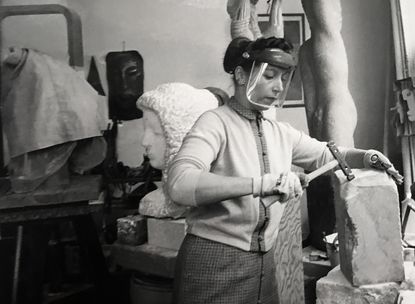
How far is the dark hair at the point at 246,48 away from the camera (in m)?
1.81

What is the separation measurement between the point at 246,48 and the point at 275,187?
66 centimetres

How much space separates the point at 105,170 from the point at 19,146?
105cm

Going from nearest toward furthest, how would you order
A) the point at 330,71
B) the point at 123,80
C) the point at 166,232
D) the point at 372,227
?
the point at 372,227
the point at 166,232
the point at 330,71
the point at 123,80

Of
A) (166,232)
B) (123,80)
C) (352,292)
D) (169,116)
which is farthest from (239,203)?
(123,80)

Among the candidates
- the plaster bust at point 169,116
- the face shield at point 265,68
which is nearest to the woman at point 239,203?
the face shield at point 265,68

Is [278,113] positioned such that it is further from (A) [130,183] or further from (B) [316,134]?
(A) [130,183]

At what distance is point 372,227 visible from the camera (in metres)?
2.04

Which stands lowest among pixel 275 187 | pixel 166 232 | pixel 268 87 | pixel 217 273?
pixel 166 232

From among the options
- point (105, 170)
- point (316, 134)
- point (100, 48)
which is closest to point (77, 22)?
point (100, 48)

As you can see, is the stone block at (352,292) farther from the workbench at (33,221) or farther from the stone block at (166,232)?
the workbench at (33,221)

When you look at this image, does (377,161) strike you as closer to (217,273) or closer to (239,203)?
(239,203)

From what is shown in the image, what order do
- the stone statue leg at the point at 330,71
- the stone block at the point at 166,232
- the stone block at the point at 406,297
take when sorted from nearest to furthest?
the stone block at the point at 406,297, the stone block at the point at 166,232, the stone statue leg at the point at 330,71

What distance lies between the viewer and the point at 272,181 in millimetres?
1499

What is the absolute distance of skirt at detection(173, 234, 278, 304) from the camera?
1.79 meters
